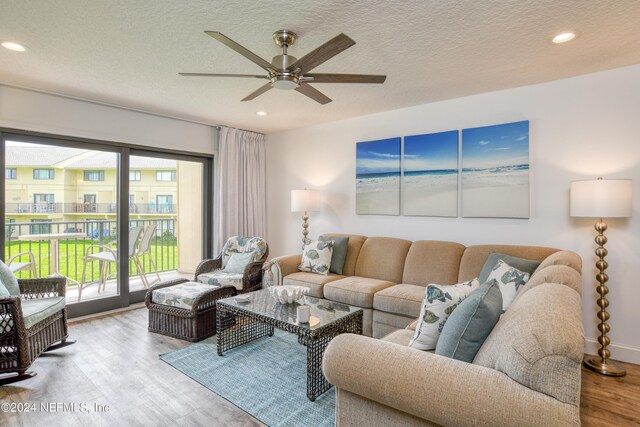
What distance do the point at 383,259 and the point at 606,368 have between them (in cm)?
204

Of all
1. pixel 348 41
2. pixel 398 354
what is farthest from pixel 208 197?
pixel 398 354

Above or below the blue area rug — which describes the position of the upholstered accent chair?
above

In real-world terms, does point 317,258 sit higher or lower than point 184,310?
higher

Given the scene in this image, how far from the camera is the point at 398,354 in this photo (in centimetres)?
129

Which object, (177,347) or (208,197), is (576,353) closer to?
(177,347)

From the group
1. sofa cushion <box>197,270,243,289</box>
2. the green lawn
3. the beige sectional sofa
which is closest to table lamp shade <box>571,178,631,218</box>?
the beige sectional sofa

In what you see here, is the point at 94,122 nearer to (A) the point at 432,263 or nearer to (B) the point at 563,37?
(A) the point at 432,263

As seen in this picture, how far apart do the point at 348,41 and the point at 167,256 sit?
4.26 m

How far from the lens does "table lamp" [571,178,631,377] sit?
8.36ft

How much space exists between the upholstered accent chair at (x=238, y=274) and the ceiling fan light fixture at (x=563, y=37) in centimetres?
338

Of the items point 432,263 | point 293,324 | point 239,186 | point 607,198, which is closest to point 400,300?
point 432,263

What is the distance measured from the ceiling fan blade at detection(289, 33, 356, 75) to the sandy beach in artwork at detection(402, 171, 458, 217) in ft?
7.21

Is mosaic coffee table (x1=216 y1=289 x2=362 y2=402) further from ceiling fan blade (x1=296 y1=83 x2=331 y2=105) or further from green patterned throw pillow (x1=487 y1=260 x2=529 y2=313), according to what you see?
ceiling fan blade (x1=296 y1=83 x2=331 y2=105)

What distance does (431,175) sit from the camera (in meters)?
3.80
